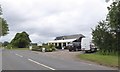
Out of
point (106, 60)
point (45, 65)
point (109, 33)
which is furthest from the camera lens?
point (109, 33)

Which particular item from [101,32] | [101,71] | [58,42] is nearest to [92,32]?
[101,32]

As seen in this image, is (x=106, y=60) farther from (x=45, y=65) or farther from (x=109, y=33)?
(x=109, y=33)

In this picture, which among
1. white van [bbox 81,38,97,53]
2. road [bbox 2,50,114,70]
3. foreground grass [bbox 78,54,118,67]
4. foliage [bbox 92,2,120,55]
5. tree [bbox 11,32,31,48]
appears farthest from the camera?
tree [bbox 11,32,31,48]

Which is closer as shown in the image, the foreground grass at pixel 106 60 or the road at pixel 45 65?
the road at pixel 45 65

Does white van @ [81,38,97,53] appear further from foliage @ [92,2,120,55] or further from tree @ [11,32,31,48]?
tree @ [11,32,31,48]

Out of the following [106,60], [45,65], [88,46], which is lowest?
[45,65]

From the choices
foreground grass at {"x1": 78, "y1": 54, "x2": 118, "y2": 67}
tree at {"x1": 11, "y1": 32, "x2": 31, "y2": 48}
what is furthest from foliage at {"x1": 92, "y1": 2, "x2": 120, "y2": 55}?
tree at {"x1": 11, "y1": 32, "x2": 31, "y2": 48}

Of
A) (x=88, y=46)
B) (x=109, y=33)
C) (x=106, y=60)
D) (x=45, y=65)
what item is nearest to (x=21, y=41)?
(x=88, y=46)

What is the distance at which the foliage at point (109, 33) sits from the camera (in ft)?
135

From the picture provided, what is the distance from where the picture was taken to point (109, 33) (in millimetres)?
45000

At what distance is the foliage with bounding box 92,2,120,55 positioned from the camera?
41.1 m

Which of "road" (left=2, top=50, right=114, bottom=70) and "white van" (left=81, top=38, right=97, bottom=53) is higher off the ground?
"white van" (left=81, top=38, right=97, bottom=53)

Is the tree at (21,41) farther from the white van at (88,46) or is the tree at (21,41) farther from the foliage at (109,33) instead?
the foliage at (109,33)

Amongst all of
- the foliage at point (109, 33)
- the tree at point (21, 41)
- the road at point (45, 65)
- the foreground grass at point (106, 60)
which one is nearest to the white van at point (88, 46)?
the foliage at point (109, 33)
